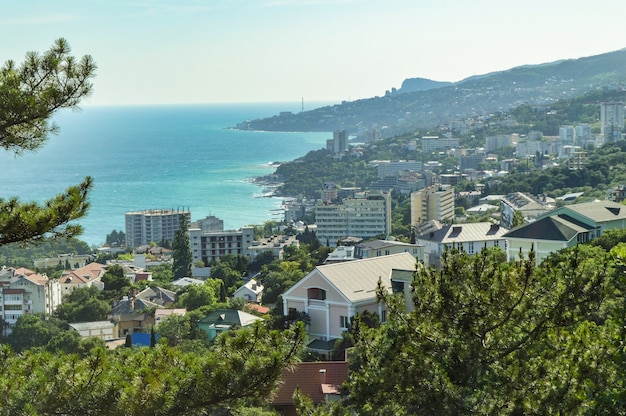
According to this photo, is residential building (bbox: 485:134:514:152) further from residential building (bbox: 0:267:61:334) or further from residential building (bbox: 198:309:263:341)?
residential building (bbox: 198:309:263:341)

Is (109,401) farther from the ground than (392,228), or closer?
farther from the ground

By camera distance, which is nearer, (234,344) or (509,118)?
(234,344)

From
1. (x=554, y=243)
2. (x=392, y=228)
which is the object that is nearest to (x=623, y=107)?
(x=392, y=228)

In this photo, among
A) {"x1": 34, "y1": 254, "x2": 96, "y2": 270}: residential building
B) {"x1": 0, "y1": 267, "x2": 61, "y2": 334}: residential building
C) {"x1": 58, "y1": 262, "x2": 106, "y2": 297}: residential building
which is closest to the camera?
{"x1": 0, "y1": 267, "x2": 61, "y2": 334}: residential building

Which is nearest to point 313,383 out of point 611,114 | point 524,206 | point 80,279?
point 80,279

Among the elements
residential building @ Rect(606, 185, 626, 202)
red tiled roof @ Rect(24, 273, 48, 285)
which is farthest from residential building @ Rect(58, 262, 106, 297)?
residential building @ Rect(606, 185, 626, 202)

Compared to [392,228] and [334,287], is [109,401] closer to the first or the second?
[334,287]

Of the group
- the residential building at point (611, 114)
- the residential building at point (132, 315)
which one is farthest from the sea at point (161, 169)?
the residential building at point (132, 315)
